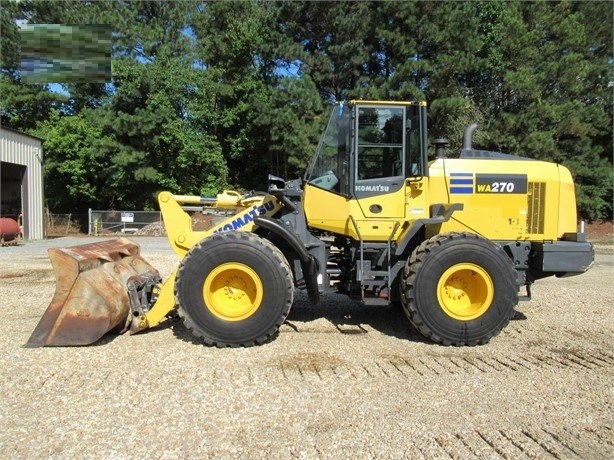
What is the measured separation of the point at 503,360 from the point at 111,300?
4.03 m

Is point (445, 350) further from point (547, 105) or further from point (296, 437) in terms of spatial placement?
point (547, 105)

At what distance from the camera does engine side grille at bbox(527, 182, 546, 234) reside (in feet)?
19.8

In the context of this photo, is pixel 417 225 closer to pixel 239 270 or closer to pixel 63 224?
pixel 239 270

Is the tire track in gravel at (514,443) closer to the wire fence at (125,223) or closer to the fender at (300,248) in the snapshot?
the fender at (300,248)

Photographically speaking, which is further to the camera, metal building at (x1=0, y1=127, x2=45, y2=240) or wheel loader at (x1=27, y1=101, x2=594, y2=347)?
metal building at (x1=0, y1=127, x2=45, y2=240)

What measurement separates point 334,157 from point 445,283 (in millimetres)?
1893

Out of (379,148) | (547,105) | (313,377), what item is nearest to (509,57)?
(547,105)

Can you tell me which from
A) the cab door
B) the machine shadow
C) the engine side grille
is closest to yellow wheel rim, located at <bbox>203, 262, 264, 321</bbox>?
the machine shadow

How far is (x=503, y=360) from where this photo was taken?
5.01 m

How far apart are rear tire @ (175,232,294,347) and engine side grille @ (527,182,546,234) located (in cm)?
301

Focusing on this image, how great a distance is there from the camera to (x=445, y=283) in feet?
18.0

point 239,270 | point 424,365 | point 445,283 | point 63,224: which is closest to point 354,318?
point 445,283

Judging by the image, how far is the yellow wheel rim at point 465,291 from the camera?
5.42 metres

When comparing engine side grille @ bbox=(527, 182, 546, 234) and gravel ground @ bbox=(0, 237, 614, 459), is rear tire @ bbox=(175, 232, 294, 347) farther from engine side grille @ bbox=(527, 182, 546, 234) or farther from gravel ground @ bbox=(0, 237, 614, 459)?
engine side grille @ bbox=(527, 182, 546, 234)
